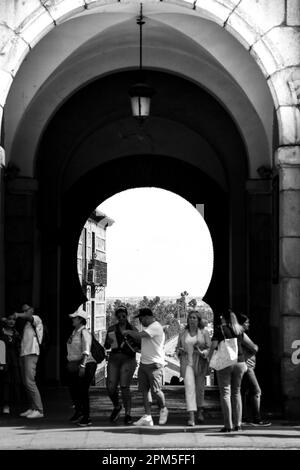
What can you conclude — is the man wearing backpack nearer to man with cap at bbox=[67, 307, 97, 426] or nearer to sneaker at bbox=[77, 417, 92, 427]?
man with cap at bbox=[67, 307, 97, 426]

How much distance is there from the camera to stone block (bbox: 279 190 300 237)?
1394 cm

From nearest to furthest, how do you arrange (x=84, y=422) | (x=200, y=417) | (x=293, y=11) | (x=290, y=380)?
(x=84, y=422) < (x=290, y=380) < (x=293, y=11) < (x=200, y=417)

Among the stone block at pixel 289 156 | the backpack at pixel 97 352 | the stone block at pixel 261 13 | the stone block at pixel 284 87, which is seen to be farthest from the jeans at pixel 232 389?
the stone block at pixel 261 13

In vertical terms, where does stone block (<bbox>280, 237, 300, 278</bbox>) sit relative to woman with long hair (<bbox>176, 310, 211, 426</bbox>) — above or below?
above

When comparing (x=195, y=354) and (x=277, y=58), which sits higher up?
(x=277, y=58)

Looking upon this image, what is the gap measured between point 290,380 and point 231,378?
0.94 metres

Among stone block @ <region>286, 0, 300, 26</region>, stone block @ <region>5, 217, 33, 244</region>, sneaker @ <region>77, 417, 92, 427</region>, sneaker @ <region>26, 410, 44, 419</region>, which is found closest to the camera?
sneaker @ <region>77, 417, 92, 427</region>

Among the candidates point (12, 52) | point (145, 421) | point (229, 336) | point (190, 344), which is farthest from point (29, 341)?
point (12, 52)

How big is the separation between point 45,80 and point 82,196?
15.4 feet

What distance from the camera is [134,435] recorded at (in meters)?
12.6

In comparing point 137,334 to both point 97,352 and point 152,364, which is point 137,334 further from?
point 97,352

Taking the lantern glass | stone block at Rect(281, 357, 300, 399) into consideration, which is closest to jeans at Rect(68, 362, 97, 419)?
stone block at Rect(281, 357, 300, 399)

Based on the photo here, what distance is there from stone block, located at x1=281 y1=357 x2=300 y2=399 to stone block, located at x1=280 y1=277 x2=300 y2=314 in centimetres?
58

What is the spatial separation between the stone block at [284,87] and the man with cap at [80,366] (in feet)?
11.4
